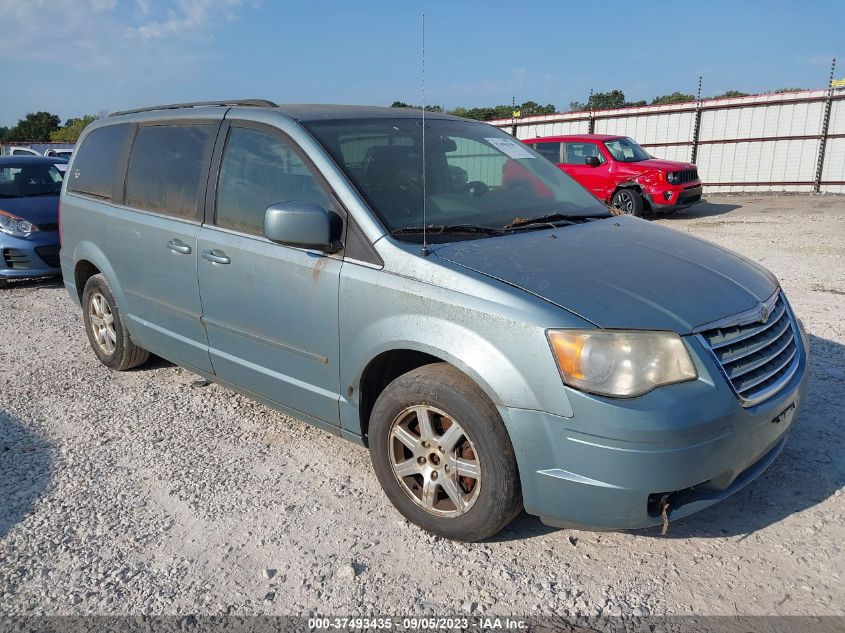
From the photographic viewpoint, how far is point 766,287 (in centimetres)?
320

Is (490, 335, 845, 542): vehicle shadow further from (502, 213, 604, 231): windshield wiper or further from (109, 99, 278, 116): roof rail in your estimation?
(109, 99, 278, 116): roof rail

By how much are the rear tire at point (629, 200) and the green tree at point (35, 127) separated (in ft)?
145

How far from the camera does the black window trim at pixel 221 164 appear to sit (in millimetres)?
3203

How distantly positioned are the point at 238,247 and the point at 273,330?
0.51m

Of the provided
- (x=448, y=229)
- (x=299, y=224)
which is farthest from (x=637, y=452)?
(x=299, y=224)

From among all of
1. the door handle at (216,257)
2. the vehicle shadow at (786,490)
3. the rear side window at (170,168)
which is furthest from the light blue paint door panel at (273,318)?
the vehicle shadow at (786,490)

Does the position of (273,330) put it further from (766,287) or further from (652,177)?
(652,177)

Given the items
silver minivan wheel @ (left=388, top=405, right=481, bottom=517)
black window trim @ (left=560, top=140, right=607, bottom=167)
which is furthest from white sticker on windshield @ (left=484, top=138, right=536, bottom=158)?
black window trim @ (left=560, top=140, right=607, bottom=167)

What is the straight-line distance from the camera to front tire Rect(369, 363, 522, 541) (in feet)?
8.78

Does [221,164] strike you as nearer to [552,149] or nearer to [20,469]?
[20,469]

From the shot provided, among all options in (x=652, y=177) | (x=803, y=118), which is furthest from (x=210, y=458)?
(x=803, y=118)

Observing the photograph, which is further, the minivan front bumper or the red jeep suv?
the red jeep suv

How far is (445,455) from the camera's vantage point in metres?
2.86

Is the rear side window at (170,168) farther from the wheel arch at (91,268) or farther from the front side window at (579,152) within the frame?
the front side window at (579,152)
